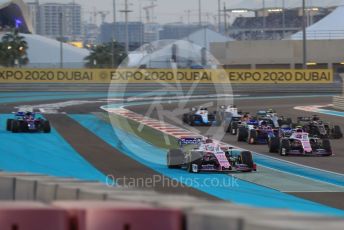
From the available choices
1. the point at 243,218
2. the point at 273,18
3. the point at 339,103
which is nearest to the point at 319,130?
the point at 339,103

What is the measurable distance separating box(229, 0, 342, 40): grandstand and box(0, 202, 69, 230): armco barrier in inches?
4913

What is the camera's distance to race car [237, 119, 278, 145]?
28.2 m

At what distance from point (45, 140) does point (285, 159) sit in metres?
8.61

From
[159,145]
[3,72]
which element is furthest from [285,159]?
[3,72]

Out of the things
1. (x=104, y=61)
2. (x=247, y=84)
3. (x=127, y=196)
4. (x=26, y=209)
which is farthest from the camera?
(x=104, y=61)

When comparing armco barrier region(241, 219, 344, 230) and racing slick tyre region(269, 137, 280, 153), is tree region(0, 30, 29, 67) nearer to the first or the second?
racing slick tyre region(269, 137, 280, 153)

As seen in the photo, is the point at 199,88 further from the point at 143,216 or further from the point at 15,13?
the point at 15,13

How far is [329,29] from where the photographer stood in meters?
89.1

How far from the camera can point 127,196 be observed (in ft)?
23.4

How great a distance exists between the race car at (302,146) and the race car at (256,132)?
2.64m

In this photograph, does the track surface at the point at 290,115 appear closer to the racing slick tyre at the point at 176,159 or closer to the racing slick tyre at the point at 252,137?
the racing slick tyre at the point at 252,137

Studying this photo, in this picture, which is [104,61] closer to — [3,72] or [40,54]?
[40,54]

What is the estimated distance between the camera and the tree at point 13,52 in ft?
315

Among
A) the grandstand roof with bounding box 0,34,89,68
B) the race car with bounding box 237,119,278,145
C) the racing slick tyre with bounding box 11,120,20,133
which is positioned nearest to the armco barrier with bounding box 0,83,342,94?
the racing slick tyre with bounding box 11,120,20,133
